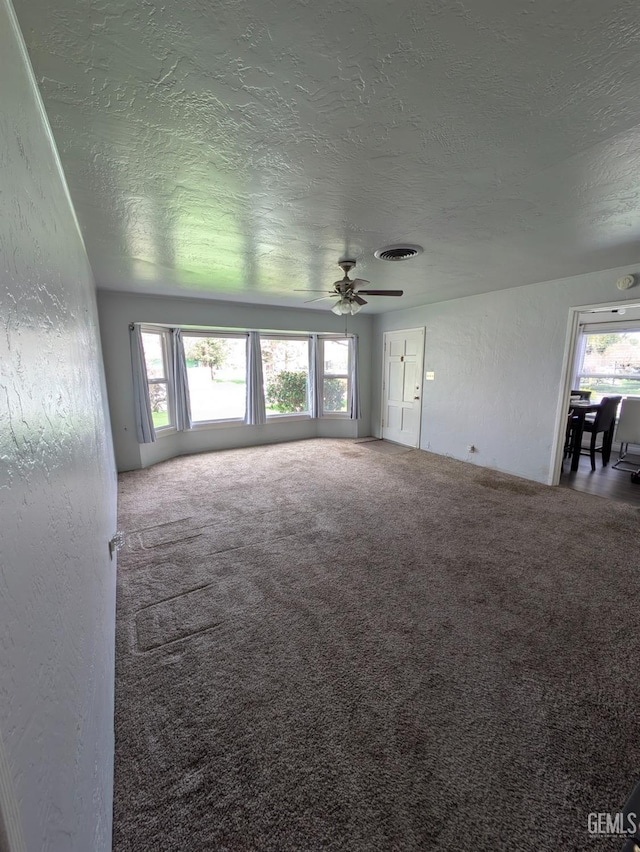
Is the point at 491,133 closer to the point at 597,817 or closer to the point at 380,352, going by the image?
the point at 597,817

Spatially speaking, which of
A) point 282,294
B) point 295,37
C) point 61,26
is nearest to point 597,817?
point 295,37

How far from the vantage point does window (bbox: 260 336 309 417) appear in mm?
5895

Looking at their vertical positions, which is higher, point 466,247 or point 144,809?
point 466,247

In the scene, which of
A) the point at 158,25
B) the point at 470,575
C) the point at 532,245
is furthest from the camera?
the point at 532,245

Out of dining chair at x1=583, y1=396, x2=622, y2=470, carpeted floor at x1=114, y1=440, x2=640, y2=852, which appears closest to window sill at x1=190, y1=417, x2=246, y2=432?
carpeted floor at x1=114, y1=440, x2=640, y2=852

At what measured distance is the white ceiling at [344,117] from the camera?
95 centimetres

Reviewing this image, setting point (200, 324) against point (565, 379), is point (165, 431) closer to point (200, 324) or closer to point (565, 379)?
point (200, 324)

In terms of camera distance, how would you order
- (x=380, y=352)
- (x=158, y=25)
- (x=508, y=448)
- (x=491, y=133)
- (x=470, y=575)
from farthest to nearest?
(x=380, y=352) → (x=508, y=448) → (x=470, y=575) → (x=491, y=133) → (x=158, y=25)

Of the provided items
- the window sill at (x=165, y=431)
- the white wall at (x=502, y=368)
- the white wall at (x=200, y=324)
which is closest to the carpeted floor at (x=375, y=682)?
the white wall at (x=502, y=368)

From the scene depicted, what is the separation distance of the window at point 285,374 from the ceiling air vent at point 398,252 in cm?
325

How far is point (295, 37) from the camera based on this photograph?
0.99 metres

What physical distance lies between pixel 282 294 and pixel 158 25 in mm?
3556

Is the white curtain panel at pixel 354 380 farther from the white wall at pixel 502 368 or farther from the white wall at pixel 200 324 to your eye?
the white wall at pixel 502 368
